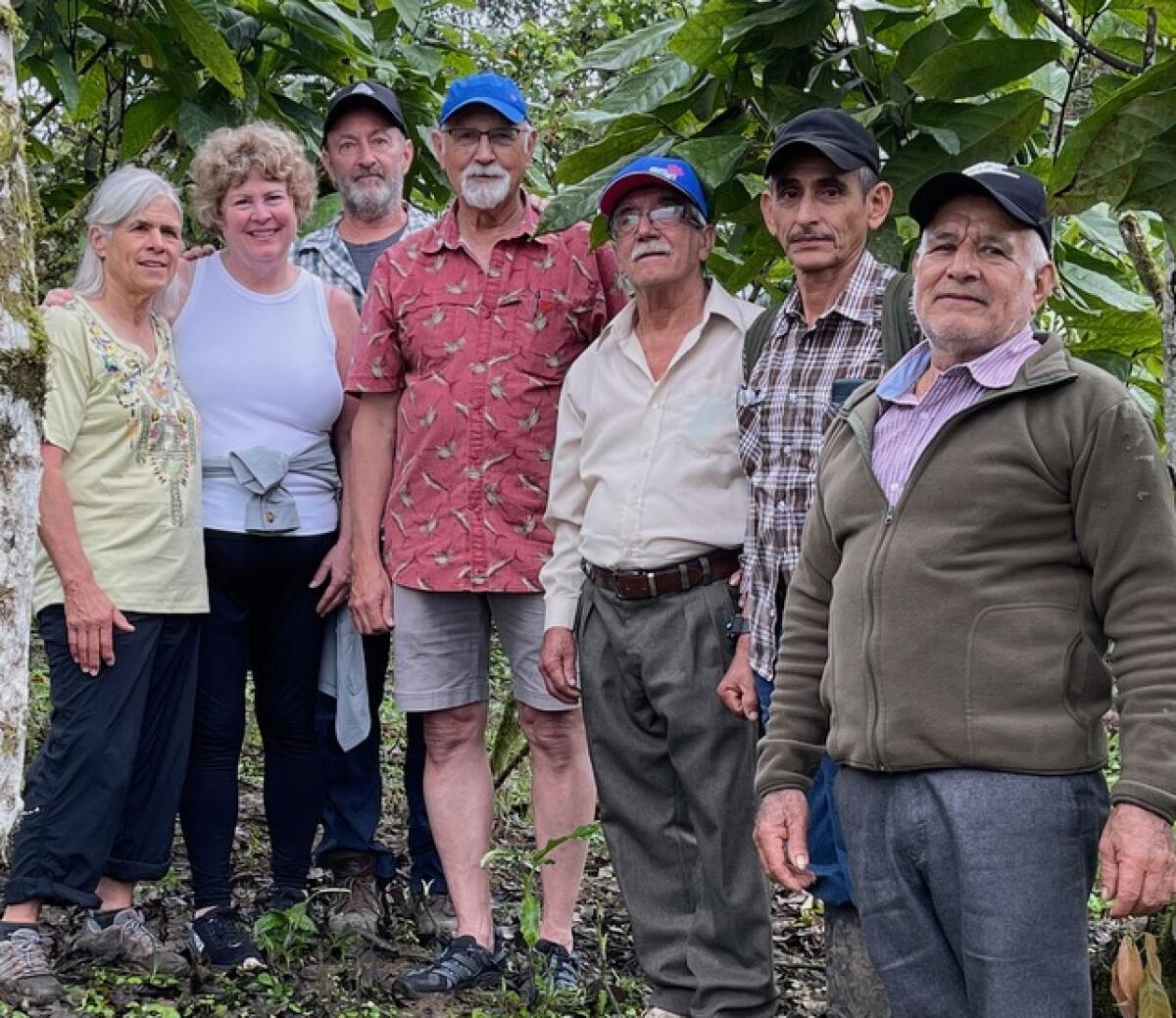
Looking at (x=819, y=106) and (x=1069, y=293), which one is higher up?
(x=819, y=106)

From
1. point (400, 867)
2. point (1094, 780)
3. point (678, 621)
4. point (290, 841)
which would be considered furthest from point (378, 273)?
point (1094, 780)

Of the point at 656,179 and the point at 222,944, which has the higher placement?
the point at 656,179

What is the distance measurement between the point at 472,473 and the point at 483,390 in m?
0.22

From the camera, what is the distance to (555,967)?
13.8 feet

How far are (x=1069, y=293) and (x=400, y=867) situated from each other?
290cm

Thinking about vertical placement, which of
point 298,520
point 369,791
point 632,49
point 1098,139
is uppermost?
point 632,49

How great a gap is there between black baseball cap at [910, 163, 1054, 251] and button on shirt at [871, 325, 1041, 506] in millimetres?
178

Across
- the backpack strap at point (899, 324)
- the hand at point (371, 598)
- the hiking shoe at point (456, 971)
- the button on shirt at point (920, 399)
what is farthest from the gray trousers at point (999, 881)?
the hand at point (371, 598)

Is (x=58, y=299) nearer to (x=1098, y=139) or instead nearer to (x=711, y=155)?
(x=711, y=155)

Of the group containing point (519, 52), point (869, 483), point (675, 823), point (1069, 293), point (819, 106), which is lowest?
point (675, 823)

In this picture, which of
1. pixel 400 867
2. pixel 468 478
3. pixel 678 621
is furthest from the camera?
pixel 400 867

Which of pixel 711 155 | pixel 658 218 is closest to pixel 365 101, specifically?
pixel 658 218

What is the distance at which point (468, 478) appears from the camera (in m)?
4.15

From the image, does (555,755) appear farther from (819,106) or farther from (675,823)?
(819,106)
